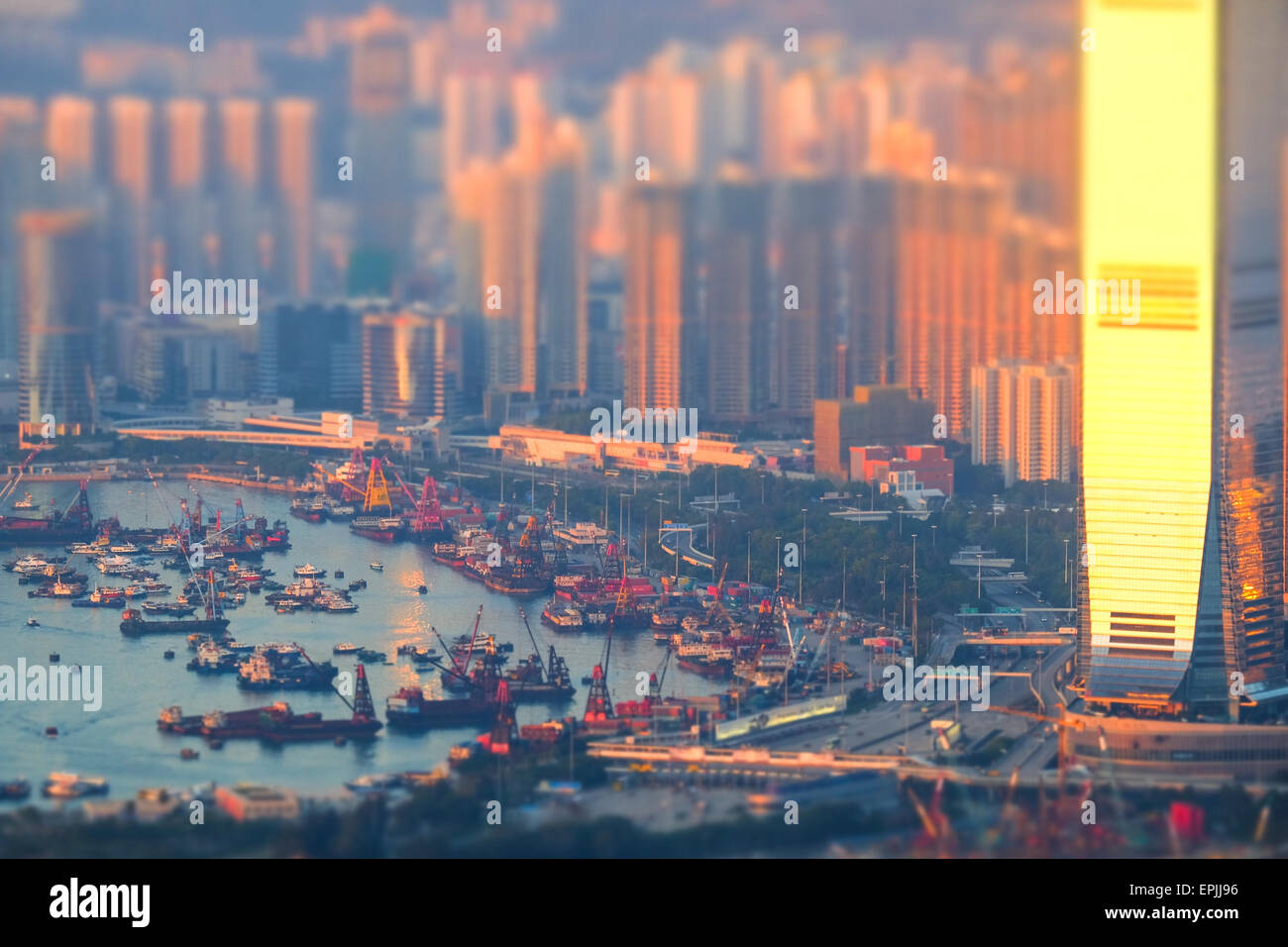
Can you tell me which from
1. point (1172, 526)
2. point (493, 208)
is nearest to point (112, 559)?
point (493, 208)

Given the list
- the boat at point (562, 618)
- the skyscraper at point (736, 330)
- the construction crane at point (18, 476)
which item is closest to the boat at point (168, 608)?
the boat at point (562, 618)

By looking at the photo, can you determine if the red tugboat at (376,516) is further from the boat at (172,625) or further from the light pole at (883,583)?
the light pole at (883,583)

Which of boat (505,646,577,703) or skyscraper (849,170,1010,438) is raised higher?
skyscraper (849,170,1010,438)

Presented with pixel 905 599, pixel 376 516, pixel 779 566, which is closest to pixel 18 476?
pixel 376 516

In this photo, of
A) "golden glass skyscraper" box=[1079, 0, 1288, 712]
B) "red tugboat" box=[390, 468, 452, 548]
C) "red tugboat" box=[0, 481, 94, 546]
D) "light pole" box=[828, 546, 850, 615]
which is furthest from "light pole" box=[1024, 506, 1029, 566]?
"red tugboat" box=[0, 481, 94, 546]

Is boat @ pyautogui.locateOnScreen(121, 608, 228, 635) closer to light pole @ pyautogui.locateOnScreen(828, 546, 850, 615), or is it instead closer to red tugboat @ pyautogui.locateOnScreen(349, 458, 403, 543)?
light pole @ pyautogui.locateOnScreen(828, 546, 850, 615)

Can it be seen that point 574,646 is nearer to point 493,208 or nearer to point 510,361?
point 493,208
